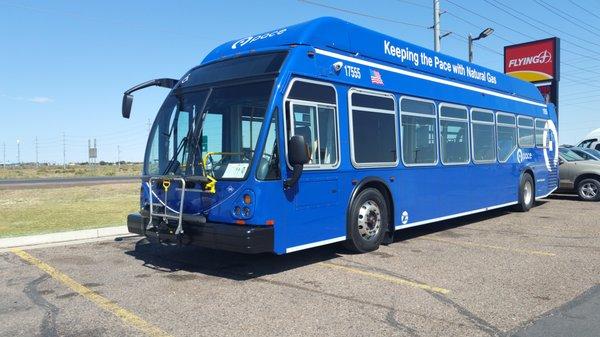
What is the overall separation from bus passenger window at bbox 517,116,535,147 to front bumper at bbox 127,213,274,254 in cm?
916

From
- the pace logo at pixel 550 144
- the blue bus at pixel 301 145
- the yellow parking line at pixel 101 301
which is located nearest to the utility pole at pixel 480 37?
the pace logo at pixel 550 144

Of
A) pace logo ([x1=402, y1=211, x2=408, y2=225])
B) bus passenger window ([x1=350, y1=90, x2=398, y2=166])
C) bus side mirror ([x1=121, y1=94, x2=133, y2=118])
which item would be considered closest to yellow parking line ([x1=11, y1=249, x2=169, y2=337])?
bus side mirror ([x1=121, y1=94, x2=133, y2=118])

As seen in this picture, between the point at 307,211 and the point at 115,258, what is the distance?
320 centimetres

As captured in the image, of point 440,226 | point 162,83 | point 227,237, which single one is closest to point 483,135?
point 440,226

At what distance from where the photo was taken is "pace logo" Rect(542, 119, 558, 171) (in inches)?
570

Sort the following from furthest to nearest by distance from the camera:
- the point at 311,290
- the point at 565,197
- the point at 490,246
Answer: the point at 565,197, the point at 490,246, the point at 311,290

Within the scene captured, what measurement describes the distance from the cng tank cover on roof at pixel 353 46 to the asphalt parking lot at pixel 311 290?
3.05m

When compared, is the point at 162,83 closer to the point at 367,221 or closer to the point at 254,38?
the point at 254,38

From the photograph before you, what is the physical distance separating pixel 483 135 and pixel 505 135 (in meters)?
1.29

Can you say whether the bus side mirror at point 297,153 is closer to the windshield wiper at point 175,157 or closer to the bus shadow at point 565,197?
the windshield wiper at point 175,157

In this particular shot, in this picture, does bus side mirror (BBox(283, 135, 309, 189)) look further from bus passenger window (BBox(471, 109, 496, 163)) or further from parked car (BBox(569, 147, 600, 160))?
parked car (BBox(569, 147, 600, 160))

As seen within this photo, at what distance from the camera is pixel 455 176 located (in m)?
9.93

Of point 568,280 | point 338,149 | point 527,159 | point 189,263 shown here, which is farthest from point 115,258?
point 527,159

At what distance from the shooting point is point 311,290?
19.3 feet
